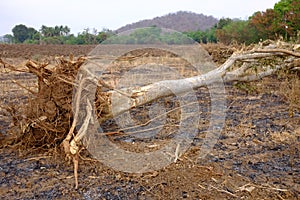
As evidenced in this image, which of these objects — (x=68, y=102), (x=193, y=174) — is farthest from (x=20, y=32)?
(x=193, y=174)

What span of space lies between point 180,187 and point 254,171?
626 mm

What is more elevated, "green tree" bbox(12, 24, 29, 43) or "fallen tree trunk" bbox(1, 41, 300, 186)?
"green tree" bbox(12, 24, 29, 43)

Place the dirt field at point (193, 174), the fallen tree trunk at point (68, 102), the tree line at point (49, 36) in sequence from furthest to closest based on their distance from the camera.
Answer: the tree line at point (49, 36) → the fallen tree trunk at point (68, 102) → the dirt field at point (193, 174)

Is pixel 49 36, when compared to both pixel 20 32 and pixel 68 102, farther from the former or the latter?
pixel 68 102

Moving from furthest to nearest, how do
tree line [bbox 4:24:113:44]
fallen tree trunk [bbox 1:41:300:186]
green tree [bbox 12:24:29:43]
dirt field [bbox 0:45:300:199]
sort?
1. green tree [bbox 12:24:29:43]
2. tree line [bbox 4:24:113:44]
3. fallen tree trunk [bbox 1:41:300:186]
4. dirt field [bbox 0:45:300:199]

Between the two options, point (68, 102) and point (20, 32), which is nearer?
point (68, 102)

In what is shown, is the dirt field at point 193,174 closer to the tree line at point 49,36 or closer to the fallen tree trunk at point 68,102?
the fallen tree trunk at point 68,102

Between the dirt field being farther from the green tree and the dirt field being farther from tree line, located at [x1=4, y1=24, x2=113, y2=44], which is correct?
the green tree

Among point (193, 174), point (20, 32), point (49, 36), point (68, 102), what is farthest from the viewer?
point (20, 32)

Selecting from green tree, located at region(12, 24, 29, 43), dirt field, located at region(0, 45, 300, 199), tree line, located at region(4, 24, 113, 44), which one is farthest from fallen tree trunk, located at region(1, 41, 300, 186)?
green tree, located at region(12, 24, 29, 43)

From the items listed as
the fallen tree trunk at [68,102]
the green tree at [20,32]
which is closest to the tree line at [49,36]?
the green tree at [20,32]

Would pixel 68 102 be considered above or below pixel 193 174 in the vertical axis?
above

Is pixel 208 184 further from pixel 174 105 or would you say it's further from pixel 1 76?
pixel 1 76

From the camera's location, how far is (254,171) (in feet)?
7.68
